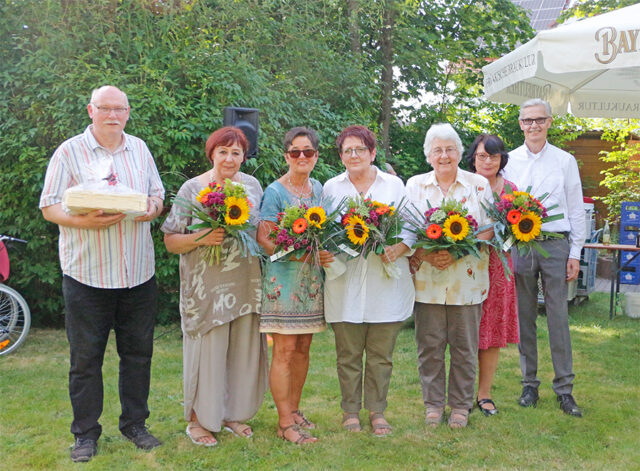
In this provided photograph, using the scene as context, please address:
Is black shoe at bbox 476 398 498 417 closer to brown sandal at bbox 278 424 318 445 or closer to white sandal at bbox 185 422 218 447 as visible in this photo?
brown sandal at bbox 278 424 318 445

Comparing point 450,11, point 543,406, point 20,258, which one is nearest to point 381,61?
point 450,11

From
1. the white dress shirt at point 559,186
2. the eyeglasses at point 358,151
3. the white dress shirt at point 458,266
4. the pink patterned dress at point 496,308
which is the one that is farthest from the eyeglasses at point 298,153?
the white dress shirt at point 559,186

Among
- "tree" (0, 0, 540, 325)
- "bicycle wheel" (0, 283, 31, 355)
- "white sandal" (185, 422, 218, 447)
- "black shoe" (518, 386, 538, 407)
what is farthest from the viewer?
"tree" (0, 0, 540, 325)

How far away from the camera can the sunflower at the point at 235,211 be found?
137 inches

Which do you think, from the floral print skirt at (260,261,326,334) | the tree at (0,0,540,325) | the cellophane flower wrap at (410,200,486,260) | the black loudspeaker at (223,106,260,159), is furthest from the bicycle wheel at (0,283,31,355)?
the cellophane flower wrap at (410,200,486,260)

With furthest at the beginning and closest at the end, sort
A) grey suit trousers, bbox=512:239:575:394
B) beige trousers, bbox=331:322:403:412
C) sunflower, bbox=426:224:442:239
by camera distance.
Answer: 1. grey suit trousers, bbox=512:239:575:394
2. beige trousers, bbox=331:322:403:412
3. sunflower, bbox=426:224:442:239

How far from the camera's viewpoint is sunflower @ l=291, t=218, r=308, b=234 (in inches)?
138

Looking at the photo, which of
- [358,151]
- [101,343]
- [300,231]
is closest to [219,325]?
[101,343]

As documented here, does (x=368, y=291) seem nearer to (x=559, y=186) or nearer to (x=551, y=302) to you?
(x=551, y=302)

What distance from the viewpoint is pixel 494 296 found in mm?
4375

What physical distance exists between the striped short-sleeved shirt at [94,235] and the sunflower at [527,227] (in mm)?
2262

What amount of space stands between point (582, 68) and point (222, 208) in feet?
8.31

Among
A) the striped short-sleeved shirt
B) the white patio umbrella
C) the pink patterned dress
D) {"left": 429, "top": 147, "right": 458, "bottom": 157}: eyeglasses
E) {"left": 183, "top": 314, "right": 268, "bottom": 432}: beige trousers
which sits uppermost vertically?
the white patio umbrella

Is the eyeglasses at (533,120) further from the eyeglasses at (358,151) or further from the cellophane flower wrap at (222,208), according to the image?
the cellophane flower wrap at (222,208)
